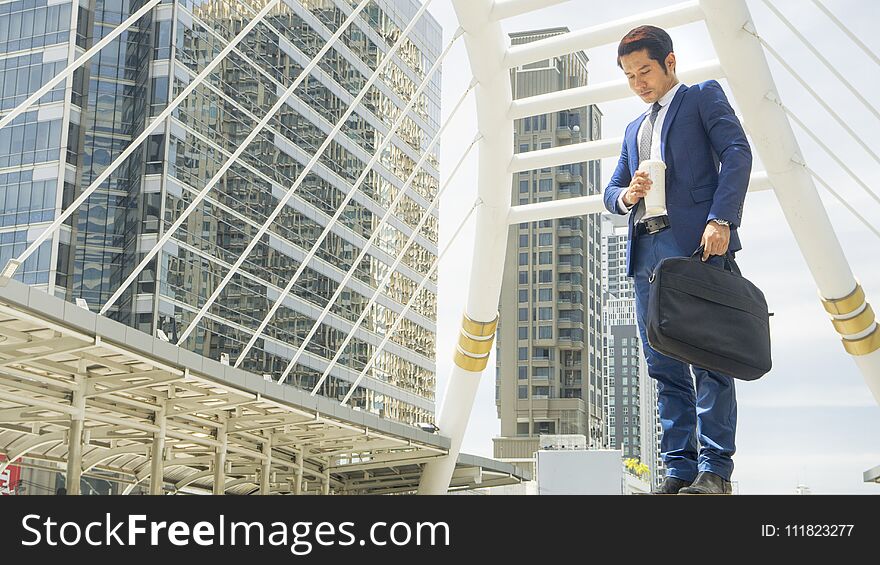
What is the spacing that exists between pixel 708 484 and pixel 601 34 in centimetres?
802

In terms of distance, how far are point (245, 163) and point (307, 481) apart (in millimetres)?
38942

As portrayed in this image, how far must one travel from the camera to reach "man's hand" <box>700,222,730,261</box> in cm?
431

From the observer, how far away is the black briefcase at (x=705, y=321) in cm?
415

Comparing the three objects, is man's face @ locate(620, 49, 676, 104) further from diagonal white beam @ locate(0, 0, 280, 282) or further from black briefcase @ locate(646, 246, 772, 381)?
diagonal white beam @ locate(0, 0, 280, 282)

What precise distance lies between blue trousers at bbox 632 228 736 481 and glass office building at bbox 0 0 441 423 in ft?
147

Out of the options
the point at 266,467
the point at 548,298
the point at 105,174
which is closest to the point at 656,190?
the point at 105,174

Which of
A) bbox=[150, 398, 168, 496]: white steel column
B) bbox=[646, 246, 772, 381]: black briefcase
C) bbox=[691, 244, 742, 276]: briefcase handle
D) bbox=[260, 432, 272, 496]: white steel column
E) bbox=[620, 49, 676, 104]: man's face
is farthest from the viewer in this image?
bbox=[260, 432, 272, 496]: white steel column

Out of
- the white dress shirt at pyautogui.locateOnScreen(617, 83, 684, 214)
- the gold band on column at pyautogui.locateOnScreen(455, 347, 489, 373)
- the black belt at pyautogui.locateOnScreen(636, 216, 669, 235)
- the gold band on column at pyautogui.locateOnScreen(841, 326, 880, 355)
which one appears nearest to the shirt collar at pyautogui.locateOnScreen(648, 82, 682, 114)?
the white dress shirt at pyautogui.locateOnScreen(617, 83, 684, 214)

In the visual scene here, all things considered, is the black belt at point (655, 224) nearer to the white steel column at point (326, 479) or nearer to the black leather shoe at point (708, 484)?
Result: the black leather shoe at point (708, 484)

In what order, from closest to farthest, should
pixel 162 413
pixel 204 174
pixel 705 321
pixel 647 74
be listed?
pixel 705 321 < pixel 647 74 < pixel 162 413 < pixel 204 174

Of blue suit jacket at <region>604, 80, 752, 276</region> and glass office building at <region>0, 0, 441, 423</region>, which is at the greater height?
glass office building at <region>0, 0, 441, 423</region>

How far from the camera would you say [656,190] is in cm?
463

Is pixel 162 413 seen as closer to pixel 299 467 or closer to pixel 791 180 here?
pixel 299 467

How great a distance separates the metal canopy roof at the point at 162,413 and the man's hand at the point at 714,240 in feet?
18.0
